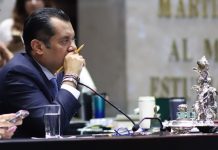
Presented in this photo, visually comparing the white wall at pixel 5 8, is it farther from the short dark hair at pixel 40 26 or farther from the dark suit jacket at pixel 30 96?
the dark suit jacket at pixel 30 96

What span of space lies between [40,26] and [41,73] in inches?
9.2

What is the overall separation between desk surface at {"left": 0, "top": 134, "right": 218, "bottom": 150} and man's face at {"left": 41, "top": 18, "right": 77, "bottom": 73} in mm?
931

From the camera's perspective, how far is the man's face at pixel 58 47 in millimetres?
3412

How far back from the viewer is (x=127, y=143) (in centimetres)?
251

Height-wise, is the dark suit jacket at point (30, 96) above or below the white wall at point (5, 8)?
below

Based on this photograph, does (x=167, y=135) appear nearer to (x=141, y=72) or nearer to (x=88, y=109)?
(x=88, y=109)

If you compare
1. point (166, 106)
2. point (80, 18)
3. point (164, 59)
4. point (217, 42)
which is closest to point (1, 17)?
point (80, 18)

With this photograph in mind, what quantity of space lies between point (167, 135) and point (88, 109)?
7.61 ft

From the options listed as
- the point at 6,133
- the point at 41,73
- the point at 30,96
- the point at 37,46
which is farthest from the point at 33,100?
the point at 6,133

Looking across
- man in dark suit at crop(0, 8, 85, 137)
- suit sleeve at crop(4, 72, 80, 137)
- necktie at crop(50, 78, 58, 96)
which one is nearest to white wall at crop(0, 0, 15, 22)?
man in dark suit at crop(0, 8, 85, 137)

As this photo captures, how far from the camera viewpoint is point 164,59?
8008 mm

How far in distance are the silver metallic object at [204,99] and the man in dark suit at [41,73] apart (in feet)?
1.76

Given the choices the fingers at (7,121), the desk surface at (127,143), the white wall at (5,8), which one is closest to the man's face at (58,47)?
the fingers at (7,121)

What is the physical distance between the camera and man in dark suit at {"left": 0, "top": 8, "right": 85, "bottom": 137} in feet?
10.3
